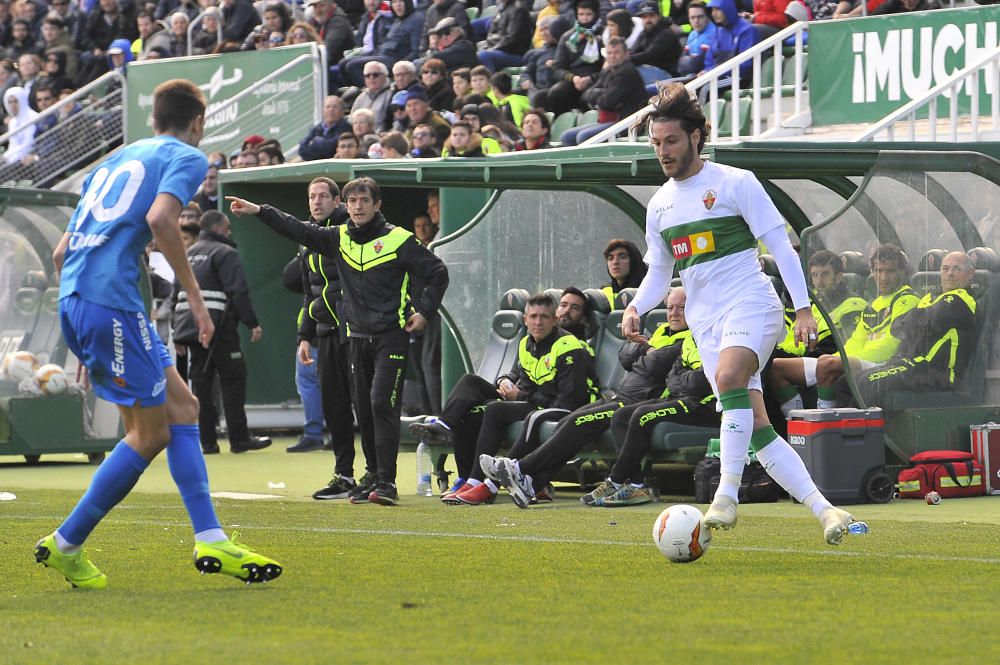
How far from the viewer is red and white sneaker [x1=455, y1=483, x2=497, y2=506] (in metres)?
12.0

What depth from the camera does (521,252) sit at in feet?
49.9

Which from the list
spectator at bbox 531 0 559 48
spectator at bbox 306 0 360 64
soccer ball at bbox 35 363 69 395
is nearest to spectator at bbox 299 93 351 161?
spectator at bbox 531 0 559 48

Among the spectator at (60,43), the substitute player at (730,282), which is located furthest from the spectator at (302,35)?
the substitute player at (730,282)

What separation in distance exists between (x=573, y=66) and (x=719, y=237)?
38.1 feet

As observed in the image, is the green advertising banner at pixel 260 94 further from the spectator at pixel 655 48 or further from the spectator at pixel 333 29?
the spectator at pixel 655 48

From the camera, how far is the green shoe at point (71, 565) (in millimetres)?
7168

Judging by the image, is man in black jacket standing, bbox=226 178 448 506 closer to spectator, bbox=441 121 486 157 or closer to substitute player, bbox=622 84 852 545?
substitute player, bbox=622 84 852 545

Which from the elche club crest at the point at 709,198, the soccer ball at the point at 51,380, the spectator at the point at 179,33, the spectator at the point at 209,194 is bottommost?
the soccer ball at the point at 51,380

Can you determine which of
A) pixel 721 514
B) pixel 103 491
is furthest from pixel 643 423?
pixel 103 491

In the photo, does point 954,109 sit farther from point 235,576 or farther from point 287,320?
point 235,576

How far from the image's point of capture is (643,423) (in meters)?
11.5

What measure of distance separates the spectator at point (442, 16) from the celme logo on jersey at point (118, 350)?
48.2 feet

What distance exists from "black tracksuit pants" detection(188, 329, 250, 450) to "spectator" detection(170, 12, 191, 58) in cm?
951

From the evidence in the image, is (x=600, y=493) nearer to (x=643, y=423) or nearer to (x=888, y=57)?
(x=643, y=423)
